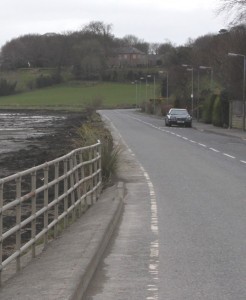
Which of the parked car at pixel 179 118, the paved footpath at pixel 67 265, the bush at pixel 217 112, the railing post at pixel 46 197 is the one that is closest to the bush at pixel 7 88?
the parked car at pixel 179 118

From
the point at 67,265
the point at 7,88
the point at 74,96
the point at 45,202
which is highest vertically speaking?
the point at 7,88

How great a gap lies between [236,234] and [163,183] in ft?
24.2

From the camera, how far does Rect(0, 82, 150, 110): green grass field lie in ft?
492

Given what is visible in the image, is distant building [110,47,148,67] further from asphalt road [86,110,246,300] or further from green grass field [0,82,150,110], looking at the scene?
asphalt road [86,110,246,300]

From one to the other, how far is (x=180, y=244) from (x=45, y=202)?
206 cm

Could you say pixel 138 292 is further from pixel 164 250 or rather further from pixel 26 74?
pixel 26 74

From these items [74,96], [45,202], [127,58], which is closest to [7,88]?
[74,96]

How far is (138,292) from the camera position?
626 cm

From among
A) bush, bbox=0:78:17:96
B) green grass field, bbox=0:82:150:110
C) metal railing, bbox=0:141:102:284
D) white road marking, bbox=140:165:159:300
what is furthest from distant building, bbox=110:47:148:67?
white road marking, bbox=140:165:159:300

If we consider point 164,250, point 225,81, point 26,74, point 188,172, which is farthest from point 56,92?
point 164,250

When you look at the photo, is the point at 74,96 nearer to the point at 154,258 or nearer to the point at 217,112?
the point at 217,112

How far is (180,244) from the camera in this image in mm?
8797

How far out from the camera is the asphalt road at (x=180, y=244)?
643 centimetres

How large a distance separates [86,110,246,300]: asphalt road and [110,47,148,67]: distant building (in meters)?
174
